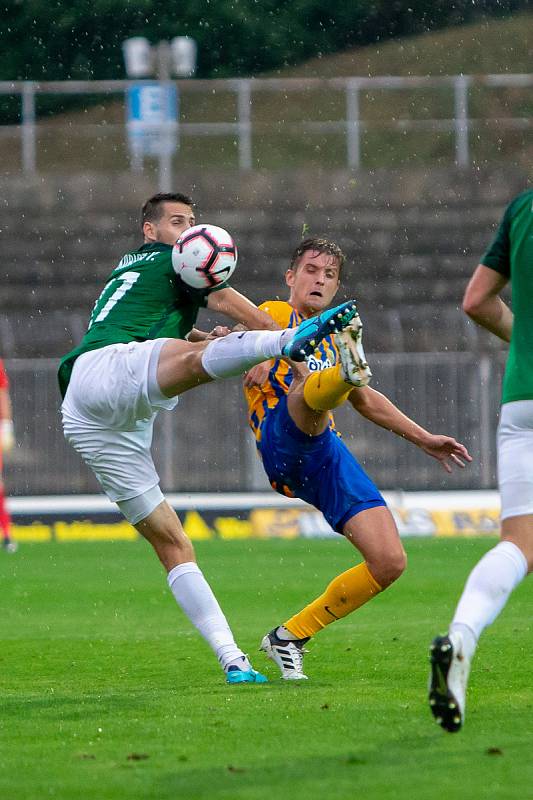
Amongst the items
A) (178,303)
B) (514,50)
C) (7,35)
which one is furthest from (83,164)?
(178,303)

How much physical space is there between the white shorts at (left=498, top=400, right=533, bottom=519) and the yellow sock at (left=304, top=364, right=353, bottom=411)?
4.13ft

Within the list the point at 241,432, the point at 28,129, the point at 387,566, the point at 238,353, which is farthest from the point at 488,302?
the point at 28,129

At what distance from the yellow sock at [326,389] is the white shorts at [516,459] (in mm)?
1259

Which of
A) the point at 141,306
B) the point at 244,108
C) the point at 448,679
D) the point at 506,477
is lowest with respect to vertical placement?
the point at 448,679

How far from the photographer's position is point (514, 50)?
4481cm

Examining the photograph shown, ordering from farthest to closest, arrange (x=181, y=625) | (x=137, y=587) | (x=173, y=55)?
1. (x=173, y=55)
2. (x=137, y=587)
3. (x=181, y=625)

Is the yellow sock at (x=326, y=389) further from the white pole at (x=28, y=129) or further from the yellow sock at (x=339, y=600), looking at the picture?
the white pole at (x=28, y=129)

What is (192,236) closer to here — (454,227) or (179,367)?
(179,367)

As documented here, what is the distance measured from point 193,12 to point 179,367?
1276 inches

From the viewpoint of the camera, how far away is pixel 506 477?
16.2 ft

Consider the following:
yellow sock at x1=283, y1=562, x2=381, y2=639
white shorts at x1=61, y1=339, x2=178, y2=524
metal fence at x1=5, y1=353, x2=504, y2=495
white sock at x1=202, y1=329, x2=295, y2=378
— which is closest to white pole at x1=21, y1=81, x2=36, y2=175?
metal fence at x1=5, y1=353, x2=504, y2=495

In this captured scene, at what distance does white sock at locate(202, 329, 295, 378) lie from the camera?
6.05m

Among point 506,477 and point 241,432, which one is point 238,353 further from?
point 241,432

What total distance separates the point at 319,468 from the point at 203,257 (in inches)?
45.7
